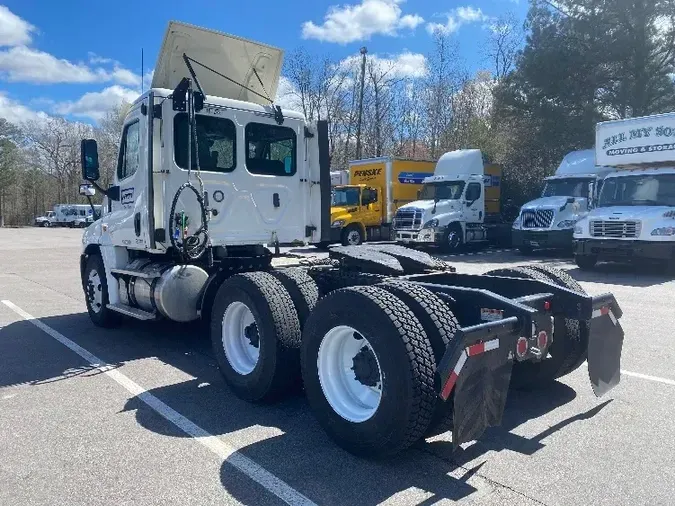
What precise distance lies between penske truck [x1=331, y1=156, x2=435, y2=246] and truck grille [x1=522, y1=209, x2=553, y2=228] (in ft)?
20.2

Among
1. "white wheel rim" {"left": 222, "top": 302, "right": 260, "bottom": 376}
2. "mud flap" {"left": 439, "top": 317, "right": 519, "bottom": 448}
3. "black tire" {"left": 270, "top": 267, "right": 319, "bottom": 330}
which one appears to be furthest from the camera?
"white wheel rim" {"left": 222, "top": 302, "right": 260, "bottom": 376}

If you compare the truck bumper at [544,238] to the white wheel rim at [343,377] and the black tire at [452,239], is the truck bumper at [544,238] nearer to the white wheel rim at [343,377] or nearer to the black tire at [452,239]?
the black tire at [452,239]

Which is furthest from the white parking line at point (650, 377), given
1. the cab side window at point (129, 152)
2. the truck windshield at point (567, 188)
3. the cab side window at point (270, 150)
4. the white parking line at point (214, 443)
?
the truck windshield at point (567, 188)

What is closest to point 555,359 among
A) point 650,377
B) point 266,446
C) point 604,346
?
point 604,346

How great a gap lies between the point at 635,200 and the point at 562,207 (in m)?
3.44

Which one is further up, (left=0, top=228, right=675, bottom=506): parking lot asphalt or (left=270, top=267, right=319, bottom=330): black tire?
(left=270, top=267, right=319, bottom=330): black tire

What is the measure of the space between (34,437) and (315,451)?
80.7 inches

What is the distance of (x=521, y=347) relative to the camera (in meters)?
3.60

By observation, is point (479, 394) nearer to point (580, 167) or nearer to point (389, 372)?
point (389, 372)

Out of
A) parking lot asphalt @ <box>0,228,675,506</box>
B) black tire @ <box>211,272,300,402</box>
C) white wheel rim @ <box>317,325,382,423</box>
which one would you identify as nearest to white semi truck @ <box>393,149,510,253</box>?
parking lot asphalt @ <box>0,228,675,506</box>

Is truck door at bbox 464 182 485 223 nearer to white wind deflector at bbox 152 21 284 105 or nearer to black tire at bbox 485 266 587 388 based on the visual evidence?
white wind deflector at bbox 152 21 284 105

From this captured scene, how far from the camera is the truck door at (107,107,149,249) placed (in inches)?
252

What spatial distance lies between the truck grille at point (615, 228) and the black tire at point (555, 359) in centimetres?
965

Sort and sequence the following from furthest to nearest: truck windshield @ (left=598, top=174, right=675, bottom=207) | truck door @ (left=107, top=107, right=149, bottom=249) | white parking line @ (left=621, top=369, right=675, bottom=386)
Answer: truck windshield @ (left=598, top=174, right=675, bottom=207) → truck door @ (left=107, top=107, right=149, bottom=249) → white parking line @ (left=621, top=369, right=675, bottom=386)
